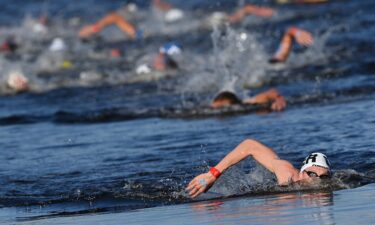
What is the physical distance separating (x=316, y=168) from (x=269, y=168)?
3.07ft

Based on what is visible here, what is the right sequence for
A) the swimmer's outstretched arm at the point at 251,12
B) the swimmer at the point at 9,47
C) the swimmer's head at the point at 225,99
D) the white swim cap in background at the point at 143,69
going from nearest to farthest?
the swimmer's head at the point at 225,99 → the white swim cap in background at the point at 143,69 → the swimmer's outstretched arm at the point at 251,12 → the swimmer at the point at 9,47

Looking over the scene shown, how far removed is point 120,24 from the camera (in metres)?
35.5

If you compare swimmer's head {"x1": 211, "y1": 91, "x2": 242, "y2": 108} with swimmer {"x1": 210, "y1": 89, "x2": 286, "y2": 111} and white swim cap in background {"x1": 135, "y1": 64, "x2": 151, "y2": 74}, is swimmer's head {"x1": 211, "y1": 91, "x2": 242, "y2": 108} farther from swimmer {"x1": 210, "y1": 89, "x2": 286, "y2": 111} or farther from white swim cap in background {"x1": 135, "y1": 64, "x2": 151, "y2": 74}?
white swim cap in background {"x1": 135, "y1": 64, "x2": 151, "y2": 74}

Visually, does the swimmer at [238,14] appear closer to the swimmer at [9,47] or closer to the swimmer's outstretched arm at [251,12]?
the swimmer's outstretched arm at [251,12]

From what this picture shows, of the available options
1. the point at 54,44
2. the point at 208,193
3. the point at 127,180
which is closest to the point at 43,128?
the point at 127,180

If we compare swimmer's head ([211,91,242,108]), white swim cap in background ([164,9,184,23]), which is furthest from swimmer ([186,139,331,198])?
white swim cap in background ([164,9,184,23])

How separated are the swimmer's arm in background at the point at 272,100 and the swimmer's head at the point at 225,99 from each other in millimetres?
308

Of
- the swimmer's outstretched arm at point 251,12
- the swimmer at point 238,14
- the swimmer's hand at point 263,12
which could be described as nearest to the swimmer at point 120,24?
the swimmer at point 238,14

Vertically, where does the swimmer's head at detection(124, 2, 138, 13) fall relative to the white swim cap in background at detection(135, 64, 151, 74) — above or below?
above

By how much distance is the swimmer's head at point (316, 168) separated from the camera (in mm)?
11711

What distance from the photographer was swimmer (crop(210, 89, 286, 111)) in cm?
1978

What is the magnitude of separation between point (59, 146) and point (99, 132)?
1512 mm

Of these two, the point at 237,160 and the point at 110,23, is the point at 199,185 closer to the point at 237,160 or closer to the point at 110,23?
the point at 237,160

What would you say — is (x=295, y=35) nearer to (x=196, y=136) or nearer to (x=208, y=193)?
(x=196, y=136)
